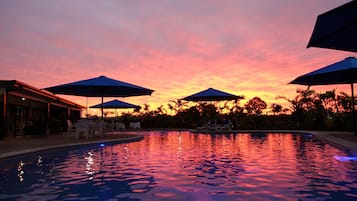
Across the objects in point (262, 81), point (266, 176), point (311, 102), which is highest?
point (262, 81)

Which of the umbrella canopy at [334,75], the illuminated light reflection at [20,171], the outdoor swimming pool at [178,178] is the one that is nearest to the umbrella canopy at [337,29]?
the outdoor swimming pool at [178,178]

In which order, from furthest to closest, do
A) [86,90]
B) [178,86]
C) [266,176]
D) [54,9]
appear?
[178,86], [86,90], [54,9], [266,176]

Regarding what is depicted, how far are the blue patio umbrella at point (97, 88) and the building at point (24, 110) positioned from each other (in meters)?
1.33

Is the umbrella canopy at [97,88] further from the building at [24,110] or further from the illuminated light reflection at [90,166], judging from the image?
the illuminated light reflection at [90,166]

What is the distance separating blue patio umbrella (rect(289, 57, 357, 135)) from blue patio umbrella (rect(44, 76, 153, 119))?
23.4 ft

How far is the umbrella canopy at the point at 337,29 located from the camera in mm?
5656

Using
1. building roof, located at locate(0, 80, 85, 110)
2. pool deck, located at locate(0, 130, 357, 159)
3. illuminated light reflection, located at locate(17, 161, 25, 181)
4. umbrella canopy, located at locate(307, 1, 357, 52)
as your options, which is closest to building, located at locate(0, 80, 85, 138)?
building roof, located at locate(0, 80, 85, 110)

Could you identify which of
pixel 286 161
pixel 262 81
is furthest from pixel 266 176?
pixel 262 81

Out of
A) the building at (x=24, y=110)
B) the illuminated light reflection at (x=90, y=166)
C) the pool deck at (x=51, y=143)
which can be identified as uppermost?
the building at (x=24, y=110)

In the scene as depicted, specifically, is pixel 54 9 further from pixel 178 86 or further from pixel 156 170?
pixel 178 86

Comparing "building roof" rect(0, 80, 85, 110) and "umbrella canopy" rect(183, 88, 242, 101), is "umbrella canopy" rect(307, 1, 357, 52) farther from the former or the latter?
"umbrella canopy" rect(183, 88, 242, 101)

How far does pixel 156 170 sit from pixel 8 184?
2512 mm

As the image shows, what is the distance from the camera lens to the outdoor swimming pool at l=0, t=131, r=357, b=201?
4.18m

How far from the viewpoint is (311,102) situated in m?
24.2
